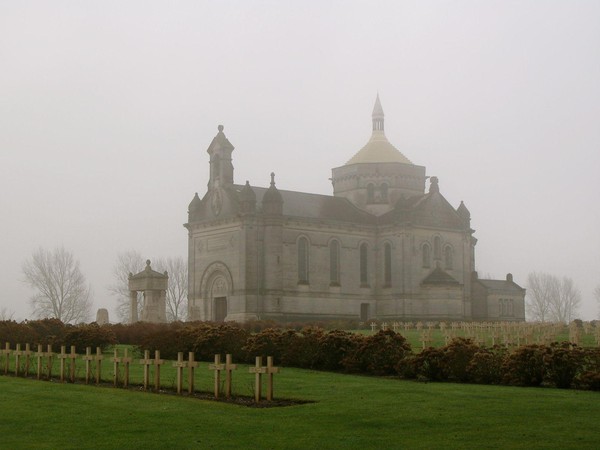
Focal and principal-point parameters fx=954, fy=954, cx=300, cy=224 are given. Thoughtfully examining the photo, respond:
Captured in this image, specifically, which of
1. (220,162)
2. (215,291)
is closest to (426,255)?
(215,291)

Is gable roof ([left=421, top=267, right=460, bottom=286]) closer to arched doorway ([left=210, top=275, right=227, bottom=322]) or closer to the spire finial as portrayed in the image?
arched doorway ([left=210, top=275, right=227, bottom=322])

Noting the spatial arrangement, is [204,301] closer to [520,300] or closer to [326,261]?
[326,261]

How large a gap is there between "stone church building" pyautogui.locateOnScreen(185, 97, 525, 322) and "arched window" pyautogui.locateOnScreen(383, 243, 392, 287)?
3.2 inches

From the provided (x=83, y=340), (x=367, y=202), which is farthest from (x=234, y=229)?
(x=83, y=340)

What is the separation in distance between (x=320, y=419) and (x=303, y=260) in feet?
183

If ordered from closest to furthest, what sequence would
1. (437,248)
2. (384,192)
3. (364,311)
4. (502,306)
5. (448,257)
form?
(364,311), (437,248), (448,257), (502,306), (384,192)

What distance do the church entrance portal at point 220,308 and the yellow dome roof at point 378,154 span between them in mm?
18951

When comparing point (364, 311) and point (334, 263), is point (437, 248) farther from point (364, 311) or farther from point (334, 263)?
point (334, 263)

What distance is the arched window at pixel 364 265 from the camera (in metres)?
76.4

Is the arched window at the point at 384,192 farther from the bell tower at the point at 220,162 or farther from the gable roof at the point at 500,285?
the bell tower at the point at 220,162

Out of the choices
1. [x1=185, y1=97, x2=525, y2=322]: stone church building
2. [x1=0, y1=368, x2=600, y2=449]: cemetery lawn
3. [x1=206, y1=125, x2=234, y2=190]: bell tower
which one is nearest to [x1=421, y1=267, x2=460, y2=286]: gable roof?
[x1=185, y1=97, x2=525, y2=322]: stone church building

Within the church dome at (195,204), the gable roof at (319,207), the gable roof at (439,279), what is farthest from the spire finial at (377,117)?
the church dome at (195,204)

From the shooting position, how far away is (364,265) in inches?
3022

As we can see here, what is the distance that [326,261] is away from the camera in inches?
2906
